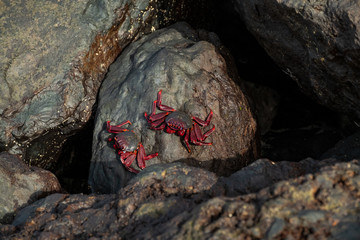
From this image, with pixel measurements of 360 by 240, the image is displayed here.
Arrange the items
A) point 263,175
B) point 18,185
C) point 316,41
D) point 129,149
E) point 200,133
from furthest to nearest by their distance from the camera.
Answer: point 200,133 → point 129,149 → point 316,41 → point 18,185 → point 263,175

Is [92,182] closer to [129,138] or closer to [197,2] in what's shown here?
[129,138]

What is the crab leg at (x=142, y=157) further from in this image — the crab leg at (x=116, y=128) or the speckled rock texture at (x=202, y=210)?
the speckled rock texture at (x=202, y=210)

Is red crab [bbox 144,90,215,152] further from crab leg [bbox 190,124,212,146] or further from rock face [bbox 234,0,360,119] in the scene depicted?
→ rock face [bbox 234,0,360,119]

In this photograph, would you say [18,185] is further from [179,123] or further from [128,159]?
[179,123]

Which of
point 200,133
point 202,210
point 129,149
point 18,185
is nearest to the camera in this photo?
point 202,210

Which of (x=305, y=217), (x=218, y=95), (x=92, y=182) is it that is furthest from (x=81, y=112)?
(x=305, y=217)

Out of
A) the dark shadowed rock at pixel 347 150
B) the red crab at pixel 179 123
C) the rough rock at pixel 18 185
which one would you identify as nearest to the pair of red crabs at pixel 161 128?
the red crab at pixel 179 123

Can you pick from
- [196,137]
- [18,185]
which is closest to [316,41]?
[196,137]

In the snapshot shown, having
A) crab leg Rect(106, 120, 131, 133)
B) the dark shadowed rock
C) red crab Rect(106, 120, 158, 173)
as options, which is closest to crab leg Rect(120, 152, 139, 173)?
red crab Rect(106, 120, 158, 173)
